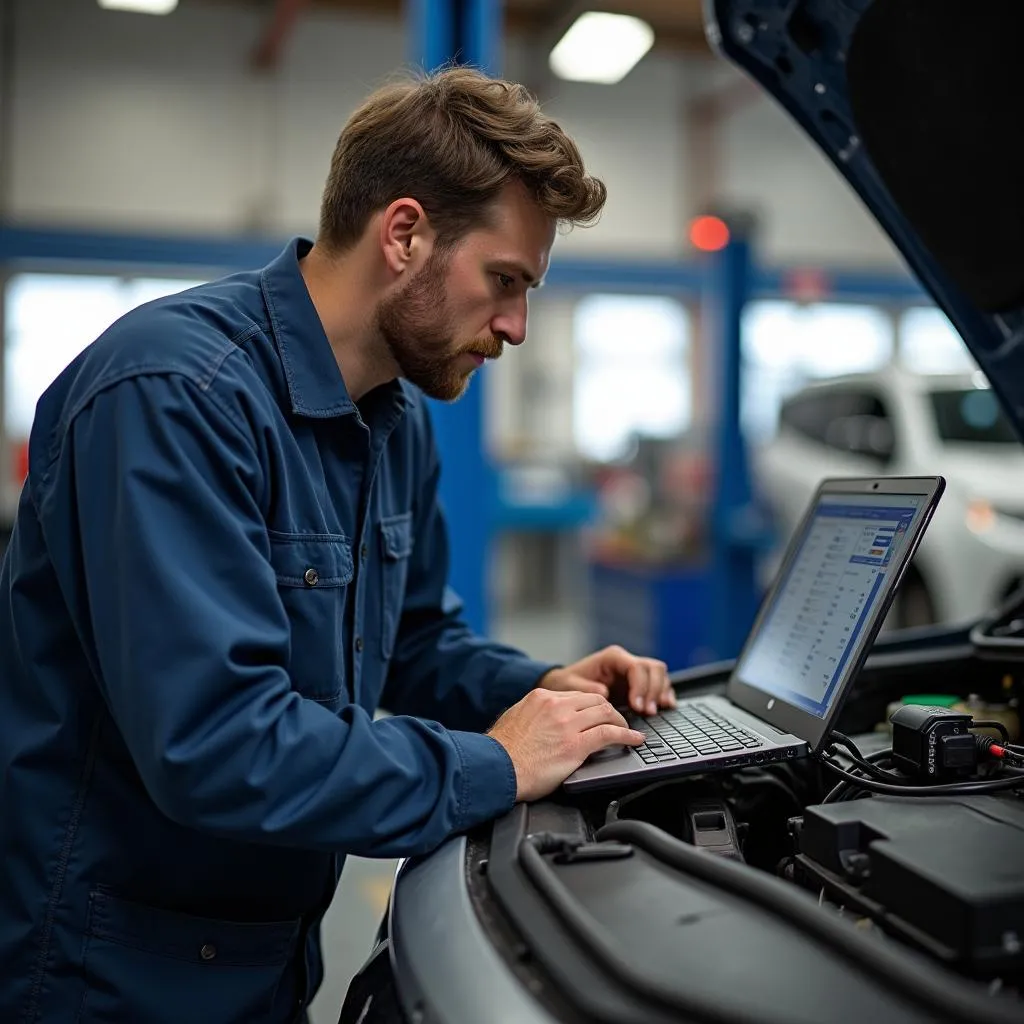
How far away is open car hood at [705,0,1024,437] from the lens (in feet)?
3.38

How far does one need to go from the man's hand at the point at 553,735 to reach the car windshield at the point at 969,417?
4.64m

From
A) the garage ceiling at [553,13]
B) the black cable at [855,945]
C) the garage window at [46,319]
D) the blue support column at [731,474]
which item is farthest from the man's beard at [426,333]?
the garage window at [46,319]

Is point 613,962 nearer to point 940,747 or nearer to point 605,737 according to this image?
point 605,737

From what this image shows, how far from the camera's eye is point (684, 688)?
158cm

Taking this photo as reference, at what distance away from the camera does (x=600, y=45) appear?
683 centimetres

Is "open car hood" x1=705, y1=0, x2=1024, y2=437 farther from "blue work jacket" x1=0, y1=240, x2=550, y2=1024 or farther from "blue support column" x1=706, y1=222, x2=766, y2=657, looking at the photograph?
"blue support column" x1=706, y1=222, x2=766, y2=657

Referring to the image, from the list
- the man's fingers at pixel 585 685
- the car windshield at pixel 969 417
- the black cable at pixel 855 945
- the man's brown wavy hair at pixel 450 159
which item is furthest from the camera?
the car windshield at pixel 969 417

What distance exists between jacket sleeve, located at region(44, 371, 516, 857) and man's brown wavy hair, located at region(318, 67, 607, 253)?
36 centimetres

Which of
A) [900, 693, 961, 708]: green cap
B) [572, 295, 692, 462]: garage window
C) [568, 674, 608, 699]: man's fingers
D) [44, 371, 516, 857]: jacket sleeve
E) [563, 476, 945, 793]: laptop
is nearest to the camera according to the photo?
[44, 371, 516, 857]: jacket sleeve

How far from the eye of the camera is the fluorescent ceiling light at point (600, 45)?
6406 mm

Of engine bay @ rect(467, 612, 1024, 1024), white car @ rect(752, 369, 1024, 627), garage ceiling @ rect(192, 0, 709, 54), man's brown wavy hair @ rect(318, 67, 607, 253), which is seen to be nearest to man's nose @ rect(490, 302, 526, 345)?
man's brown wavy hair @ rect(318, 67, 607, 253)

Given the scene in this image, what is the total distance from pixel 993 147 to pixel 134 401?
86 cm

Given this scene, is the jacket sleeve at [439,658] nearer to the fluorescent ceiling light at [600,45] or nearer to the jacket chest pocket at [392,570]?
the jacket chest pocket at [392,570]

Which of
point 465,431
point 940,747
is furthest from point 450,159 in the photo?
point 465,431
